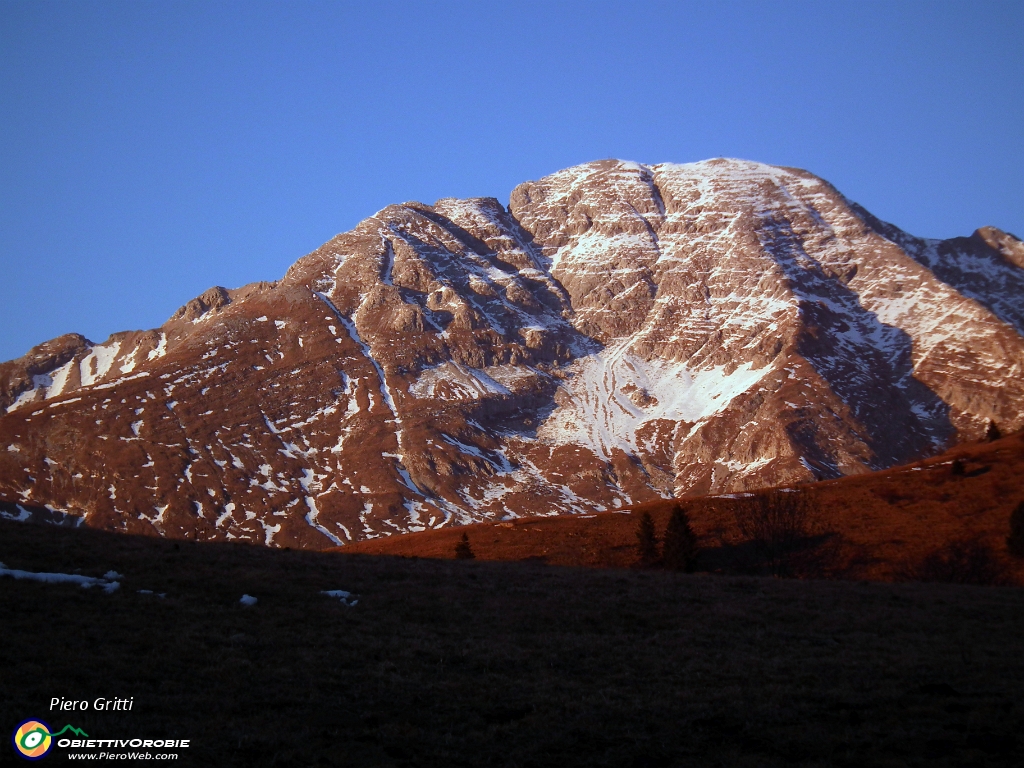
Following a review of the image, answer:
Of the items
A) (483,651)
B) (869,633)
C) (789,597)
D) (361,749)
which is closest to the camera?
(361,749)

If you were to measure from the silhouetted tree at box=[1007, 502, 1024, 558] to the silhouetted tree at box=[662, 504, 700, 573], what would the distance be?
59.1 ft

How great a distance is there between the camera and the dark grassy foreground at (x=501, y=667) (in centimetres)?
1800

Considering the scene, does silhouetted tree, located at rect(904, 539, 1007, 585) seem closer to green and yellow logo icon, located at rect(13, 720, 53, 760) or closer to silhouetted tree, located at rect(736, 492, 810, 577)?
silhouetted tree, located at rect(736, 492, 810, 577)

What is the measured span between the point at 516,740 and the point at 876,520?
50786 mm

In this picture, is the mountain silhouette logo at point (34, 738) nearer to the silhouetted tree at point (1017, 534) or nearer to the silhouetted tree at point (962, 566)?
the silhouetted tree at point (962, 566)

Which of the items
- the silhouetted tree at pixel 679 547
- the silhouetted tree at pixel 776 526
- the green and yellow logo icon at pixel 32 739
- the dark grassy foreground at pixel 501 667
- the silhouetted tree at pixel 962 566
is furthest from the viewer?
the silhouetted tree at pixel 776 526

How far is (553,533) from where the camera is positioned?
68.2 m

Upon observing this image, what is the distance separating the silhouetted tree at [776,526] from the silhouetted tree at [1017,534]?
461 inches

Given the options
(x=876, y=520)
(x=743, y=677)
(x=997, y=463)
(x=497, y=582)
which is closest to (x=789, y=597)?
(x=497, y=582)

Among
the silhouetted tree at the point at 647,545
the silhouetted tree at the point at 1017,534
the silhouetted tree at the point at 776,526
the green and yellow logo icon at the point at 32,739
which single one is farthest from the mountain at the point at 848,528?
the green and yellow logo icon at the point at 32,739

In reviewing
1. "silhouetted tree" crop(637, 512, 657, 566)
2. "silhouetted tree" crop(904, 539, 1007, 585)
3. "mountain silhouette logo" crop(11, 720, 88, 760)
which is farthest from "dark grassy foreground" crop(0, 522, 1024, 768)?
"silhouetted tree" crop(637, 512, 657, 566)

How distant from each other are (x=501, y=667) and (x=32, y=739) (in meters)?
11.4

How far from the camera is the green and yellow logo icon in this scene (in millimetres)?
16156

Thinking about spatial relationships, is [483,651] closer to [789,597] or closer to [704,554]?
[789,597]
